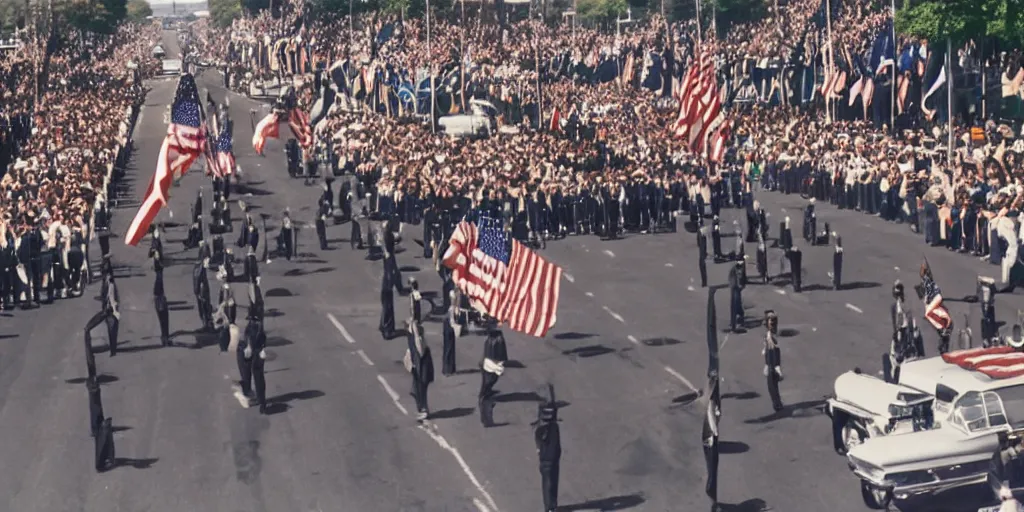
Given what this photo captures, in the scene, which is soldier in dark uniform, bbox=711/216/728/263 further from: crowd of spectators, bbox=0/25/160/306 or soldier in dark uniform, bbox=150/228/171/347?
crowd of spectators, bbox=0/25/160/306

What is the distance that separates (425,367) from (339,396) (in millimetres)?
3138

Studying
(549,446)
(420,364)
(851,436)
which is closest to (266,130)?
(420,364)

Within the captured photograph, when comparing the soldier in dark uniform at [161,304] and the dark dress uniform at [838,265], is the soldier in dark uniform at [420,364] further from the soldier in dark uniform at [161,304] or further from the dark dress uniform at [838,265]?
the dark dress uniform at [838,265]

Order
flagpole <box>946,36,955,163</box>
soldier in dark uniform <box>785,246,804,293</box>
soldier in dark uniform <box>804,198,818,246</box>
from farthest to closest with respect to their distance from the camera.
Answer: flagpole <box>946,36,955,163</box> < soldier in dark uniform <box>804,198,818,246</box> < soldier in dark uniform <box>785,246,804,293</box>

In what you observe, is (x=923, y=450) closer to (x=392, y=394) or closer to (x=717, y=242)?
(x=392, y=394)

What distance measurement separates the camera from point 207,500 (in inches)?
979

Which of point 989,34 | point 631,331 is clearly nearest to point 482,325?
point 631,331

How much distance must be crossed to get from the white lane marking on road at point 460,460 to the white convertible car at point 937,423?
4883 millimetres

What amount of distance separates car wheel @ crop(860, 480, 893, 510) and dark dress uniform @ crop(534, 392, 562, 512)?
4.10 meters

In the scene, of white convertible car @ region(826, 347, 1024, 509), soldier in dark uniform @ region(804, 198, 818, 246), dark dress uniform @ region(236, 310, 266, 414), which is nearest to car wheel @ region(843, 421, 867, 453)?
white convertible car @ region(826, 347, 1024, 509)

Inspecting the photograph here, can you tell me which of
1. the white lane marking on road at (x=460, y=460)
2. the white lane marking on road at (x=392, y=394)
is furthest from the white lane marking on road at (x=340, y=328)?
the white lane marking on road at (x=460, y=460)

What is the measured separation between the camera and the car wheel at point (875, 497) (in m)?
22.9

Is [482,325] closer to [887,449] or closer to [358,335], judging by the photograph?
[358,335]

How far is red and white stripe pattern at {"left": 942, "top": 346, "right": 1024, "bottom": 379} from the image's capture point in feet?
77.7
